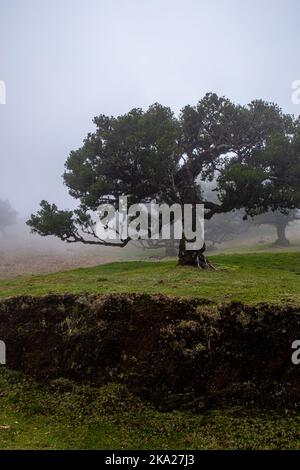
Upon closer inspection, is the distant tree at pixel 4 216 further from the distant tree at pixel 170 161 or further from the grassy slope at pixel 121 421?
the grassy slope at pixel 121 421

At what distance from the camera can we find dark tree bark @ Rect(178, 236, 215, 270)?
80.9 feet

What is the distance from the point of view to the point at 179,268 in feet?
77.3

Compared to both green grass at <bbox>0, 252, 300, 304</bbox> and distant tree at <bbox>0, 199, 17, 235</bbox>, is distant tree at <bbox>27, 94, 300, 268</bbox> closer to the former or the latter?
green grass at <bbox>0, 252, 300, 304</bbox>

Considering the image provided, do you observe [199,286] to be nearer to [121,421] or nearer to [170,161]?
[121,421]

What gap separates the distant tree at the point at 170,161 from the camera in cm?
2467

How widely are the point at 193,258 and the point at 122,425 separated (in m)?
15.3

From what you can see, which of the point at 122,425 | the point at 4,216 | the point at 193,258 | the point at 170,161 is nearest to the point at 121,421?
the point at 122,425

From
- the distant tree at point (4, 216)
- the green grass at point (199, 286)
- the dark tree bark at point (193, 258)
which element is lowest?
the green grass at point (199, 286)

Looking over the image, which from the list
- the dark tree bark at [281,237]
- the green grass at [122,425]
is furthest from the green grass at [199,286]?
the dark tree bark at [281,237]

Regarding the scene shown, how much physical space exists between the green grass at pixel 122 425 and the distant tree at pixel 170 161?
1328 centimetres

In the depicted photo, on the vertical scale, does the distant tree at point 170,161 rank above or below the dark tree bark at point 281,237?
above

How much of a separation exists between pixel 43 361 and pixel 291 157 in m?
19.3

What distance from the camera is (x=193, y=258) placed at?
989 inches
